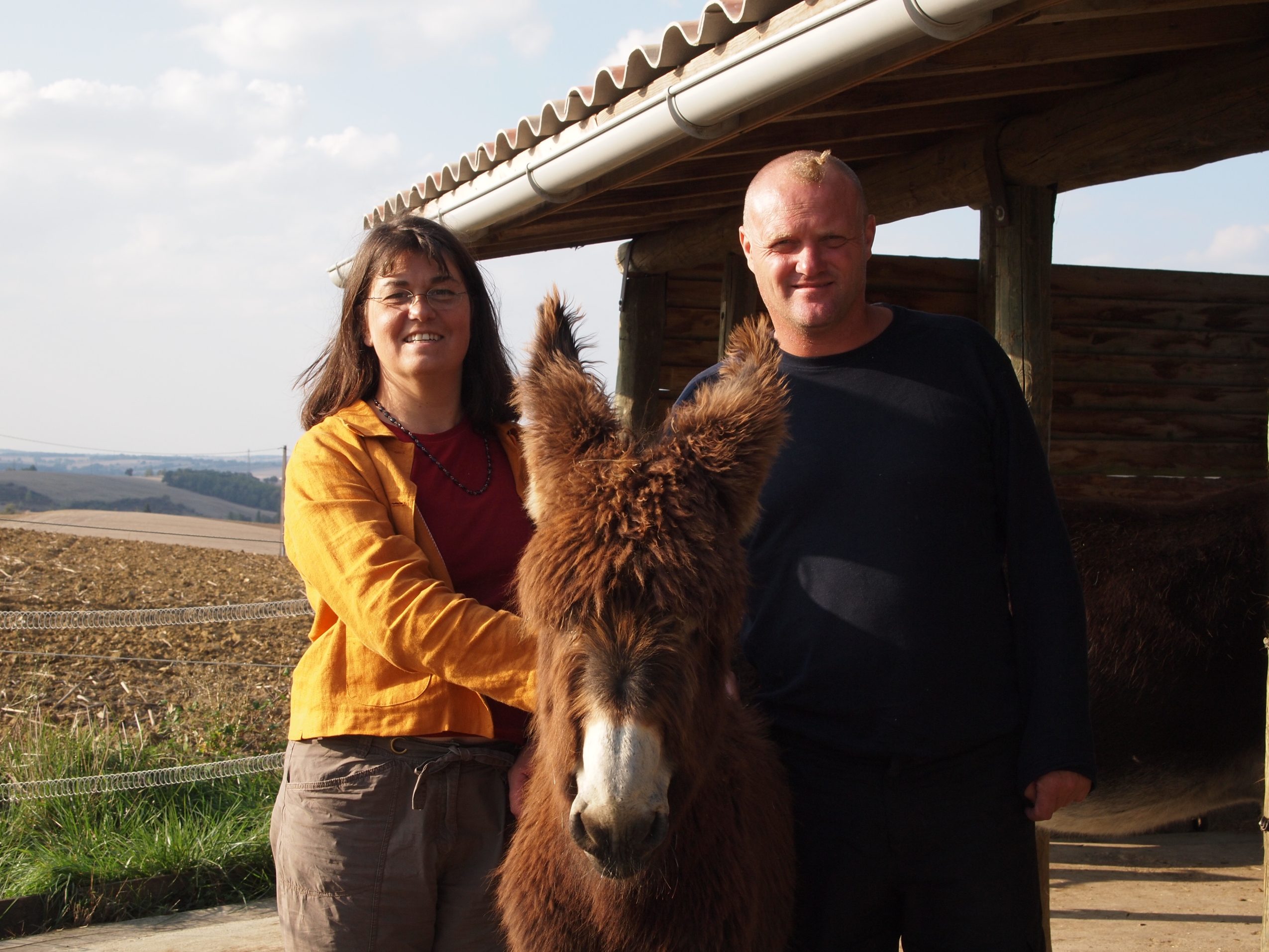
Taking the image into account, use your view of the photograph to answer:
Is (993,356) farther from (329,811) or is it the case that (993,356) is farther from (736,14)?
(329,811)

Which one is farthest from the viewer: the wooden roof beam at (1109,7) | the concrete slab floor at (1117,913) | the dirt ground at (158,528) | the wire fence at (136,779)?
the dirt ground at (158,528)

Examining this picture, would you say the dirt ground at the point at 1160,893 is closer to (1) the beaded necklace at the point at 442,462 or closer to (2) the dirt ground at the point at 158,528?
(1) the beaded necklace at the point at 442,462

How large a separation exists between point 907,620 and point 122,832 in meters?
5.19

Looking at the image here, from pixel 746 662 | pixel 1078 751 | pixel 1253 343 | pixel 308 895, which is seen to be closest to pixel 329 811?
pixel 308 895

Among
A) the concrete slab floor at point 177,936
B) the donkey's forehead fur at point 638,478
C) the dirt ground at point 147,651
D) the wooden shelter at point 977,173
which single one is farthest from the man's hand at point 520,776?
the dirt ground at point 147,651

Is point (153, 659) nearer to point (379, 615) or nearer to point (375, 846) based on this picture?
point (375, 846)

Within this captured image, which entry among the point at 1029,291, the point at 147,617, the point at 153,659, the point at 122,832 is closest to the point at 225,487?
the point at 153,659

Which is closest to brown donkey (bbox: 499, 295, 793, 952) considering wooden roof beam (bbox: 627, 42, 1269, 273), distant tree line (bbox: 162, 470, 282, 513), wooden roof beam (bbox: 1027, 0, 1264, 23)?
wooden roof beam (bbox: 1027, 0, 1264, 23)

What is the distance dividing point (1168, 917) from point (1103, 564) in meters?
2.43

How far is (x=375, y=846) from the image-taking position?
2.55 meters

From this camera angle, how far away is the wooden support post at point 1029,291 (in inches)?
169

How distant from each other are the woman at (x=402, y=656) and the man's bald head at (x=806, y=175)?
86cm

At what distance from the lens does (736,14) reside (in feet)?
11.5

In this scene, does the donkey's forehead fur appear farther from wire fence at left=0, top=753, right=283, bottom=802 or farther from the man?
wire fence at left=0, top=753, right=283, bottom=802
